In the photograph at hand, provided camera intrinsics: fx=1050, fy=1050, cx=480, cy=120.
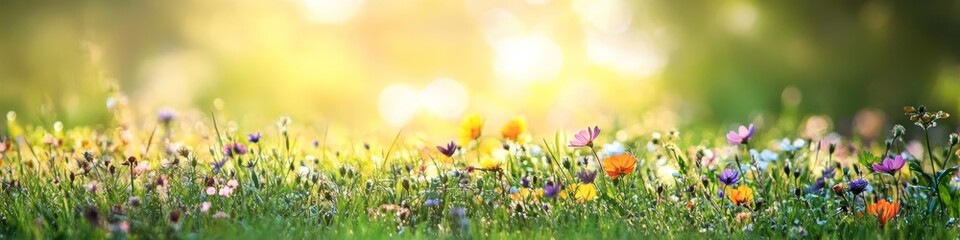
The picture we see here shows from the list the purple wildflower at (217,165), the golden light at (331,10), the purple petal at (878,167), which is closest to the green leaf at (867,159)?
the purple petal at (878,167)

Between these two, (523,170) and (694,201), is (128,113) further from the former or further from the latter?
(694,201)

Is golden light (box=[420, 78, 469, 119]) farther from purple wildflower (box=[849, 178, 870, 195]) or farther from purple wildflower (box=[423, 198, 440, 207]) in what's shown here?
purple wildflower (box=[849, 178, 870, 195])

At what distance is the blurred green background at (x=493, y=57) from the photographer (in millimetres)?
8672

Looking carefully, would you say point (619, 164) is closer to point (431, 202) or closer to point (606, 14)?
point (431, 202)

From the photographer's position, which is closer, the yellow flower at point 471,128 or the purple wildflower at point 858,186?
the purple wildflower at point 858,186

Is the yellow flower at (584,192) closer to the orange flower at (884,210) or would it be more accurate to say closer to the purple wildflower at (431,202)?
the purple wildflower at (431,202)

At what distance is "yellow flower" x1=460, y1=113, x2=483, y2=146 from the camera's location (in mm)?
3832

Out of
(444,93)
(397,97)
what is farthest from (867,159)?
(397,97)

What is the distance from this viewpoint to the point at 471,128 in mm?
3832

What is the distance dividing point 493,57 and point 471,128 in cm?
1371

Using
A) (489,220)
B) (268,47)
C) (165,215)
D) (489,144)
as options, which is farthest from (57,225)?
(268,47)

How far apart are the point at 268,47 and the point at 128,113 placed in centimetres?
1111

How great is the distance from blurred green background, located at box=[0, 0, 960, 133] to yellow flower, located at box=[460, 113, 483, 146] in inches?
96.0

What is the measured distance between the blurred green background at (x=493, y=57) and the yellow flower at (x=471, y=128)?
8.00ft
